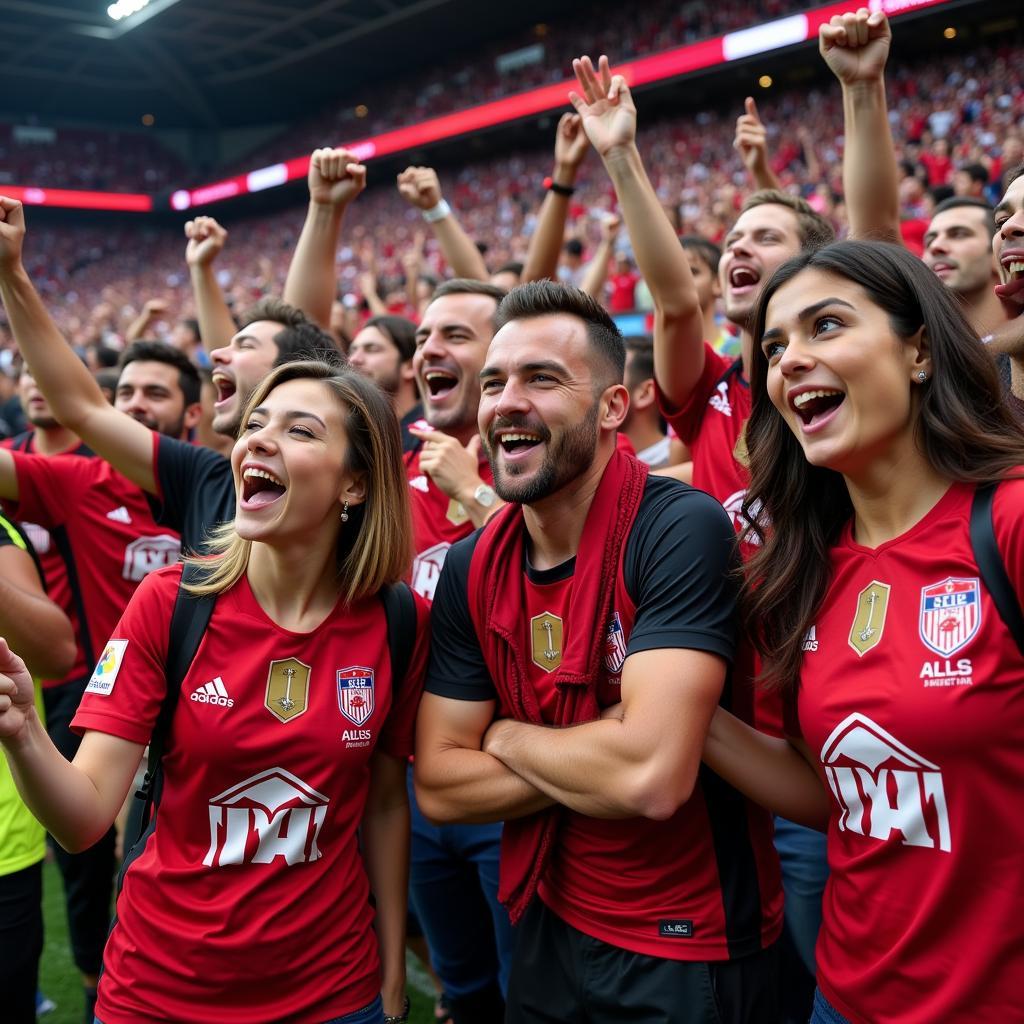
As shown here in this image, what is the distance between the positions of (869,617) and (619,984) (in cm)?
96

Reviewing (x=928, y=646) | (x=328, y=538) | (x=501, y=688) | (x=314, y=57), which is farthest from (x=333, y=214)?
(x=314, y=57)

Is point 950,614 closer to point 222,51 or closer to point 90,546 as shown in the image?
point 90,546

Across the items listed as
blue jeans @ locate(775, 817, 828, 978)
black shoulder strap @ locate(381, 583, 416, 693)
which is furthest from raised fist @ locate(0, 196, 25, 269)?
blue jeans @ locate(775, 817, 828, 978)

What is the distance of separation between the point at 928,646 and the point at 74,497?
121 inches

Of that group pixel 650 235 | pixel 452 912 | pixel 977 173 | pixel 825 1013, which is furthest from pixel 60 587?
pixel 977 173

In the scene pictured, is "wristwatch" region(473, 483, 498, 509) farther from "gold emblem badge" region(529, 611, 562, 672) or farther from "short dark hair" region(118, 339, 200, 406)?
"short dark hair" region(118, 339, 200, 406)

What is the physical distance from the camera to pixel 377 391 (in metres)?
2.56

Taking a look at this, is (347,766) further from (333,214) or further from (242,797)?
(333,214)

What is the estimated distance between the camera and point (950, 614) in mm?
1769

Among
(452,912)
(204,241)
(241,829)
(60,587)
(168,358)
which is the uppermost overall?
(204,241)

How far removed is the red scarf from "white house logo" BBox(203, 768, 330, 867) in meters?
0.50

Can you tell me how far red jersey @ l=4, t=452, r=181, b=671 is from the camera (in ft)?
11.8

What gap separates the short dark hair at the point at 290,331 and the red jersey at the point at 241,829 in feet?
4.64

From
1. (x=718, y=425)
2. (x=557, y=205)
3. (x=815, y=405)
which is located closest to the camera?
(x=815, y=405)
